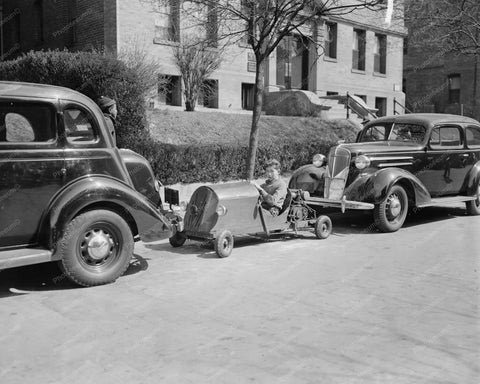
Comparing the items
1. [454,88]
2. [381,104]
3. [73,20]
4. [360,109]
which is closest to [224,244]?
[73,20]

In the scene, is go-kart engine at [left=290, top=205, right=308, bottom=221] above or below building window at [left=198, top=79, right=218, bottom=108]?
below

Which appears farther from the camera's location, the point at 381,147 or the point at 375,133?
the point at 375,133


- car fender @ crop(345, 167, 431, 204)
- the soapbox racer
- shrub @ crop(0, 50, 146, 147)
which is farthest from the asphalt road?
shrub @ crop(0, 50, 146, 147)

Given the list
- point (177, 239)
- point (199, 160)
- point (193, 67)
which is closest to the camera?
point (177, 239)

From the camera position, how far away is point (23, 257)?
552cm

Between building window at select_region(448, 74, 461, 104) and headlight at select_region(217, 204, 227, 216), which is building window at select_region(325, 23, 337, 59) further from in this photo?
headlight at select_region(217, 204, 227, 216)

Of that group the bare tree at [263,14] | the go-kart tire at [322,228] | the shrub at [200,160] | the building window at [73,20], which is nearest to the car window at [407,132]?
the bare tree at [263,14]

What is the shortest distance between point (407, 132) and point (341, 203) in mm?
2709

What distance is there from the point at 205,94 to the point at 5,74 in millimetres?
7942

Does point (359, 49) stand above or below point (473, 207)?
above

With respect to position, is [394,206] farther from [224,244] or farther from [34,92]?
[34,92]

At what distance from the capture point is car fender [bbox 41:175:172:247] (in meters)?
5.77

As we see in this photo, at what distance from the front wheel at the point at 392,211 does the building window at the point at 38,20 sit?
18.9m

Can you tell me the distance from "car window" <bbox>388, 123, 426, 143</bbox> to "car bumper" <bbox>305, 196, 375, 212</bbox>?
2268mm
